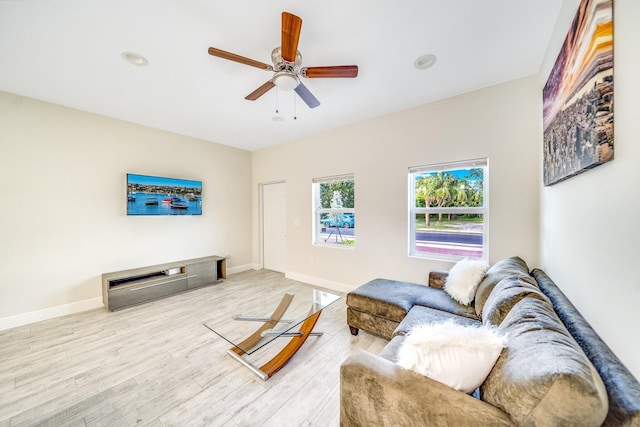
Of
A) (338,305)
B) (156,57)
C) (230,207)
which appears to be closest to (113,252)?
(230,207)

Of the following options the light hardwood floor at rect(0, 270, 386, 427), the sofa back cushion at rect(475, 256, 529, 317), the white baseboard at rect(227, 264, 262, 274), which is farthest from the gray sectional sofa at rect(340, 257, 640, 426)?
the white baseboard at rect(227, 264, 262, 274)

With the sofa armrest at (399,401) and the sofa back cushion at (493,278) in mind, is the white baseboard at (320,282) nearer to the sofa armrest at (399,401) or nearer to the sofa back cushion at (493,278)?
the sofa back cushion at (493,278)

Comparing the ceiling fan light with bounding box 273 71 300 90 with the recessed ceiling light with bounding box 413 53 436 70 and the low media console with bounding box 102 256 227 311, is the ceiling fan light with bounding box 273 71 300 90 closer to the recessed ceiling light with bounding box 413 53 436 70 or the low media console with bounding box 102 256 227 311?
the recessed ceiling light with bounding box 413 53 436 70

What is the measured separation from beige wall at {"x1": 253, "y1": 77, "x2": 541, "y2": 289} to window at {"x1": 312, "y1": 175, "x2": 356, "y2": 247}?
14cm

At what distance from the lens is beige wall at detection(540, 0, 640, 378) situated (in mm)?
812

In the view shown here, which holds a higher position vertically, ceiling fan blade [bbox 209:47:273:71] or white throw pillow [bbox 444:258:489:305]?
ceiling fan blade [bbox 209:47:273:71]

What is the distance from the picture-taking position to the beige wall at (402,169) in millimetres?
2389

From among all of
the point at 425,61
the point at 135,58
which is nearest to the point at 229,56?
the point at 135,58

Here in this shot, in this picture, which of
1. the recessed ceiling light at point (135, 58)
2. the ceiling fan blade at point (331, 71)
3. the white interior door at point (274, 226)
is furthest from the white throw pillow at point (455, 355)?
the white interior door at point (274, 226)

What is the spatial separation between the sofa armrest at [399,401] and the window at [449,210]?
221cm

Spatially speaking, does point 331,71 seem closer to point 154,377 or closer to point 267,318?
point 267,318

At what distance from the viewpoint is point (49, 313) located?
287cm

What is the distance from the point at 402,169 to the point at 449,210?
0.80 m

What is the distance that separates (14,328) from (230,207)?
122 inches
